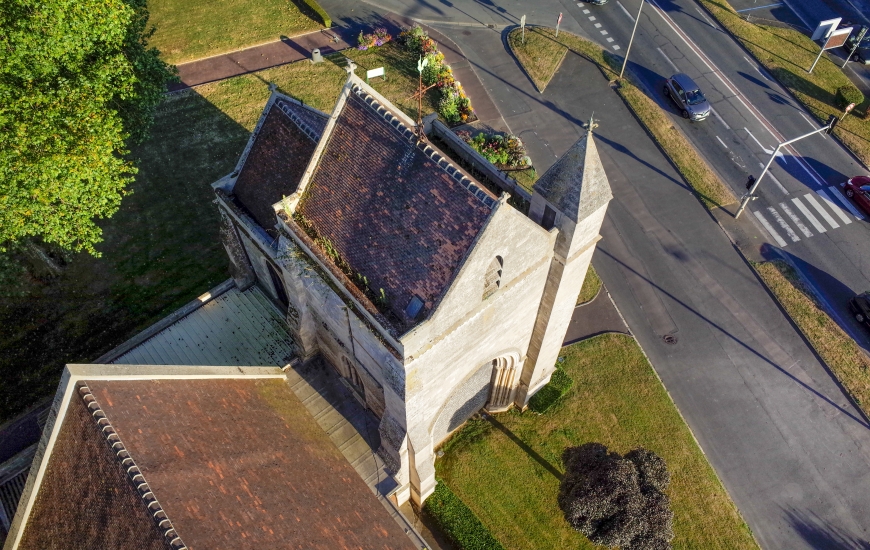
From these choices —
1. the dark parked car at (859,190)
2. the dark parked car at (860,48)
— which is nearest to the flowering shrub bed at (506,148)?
the dark parked car at (859,190)

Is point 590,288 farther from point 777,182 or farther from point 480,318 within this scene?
point 777,182

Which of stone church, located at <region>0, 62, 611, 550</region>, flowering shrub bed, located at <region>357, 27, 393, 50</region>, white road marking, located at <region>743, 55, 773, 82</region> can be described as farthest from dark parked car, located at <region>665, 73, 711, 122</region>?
stone church, located at <region>0, 62, 611, 550</region>

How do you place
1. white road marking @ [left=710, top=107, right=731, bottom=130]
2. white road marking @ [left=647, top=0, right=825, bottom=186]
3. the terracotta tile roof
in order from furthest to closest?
white road marking @ [left=710, top=107, right=731, bottom=130] → white road marking @ [left=647, top=0, right=825, bottom=186] → the terracotta tile roof

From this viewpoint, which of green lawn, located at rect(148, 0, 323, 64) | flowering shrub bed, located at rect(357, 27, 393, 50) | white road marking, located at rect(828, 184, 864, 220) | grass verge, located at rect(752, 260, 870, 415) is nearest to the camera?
grass verge, located at rect(752, 260, 870, 415)

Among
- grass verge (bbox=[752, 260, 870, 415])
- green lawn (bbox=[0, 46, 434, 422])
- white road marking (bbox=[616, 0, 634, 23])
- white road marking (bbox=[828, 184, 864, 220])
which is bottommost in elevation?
green lawn (bbox=[0, 46, 434, 422])

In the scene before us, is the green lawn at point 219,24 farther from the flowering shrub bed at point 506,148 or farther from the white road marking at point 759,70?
the white road marking at point 759,70

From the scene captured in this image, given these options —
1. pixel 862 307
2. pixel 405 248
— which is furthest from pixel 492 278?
pixel 862 307

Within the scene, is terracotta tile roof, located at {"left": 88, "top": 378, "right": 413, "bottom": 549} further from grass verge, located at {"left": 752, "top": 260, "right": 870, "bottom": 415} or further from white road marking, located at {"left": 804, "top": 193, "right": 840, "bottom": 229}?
white road marking, located at {"left": 804, "top": 193, "right": 840, "bottom": 229}
